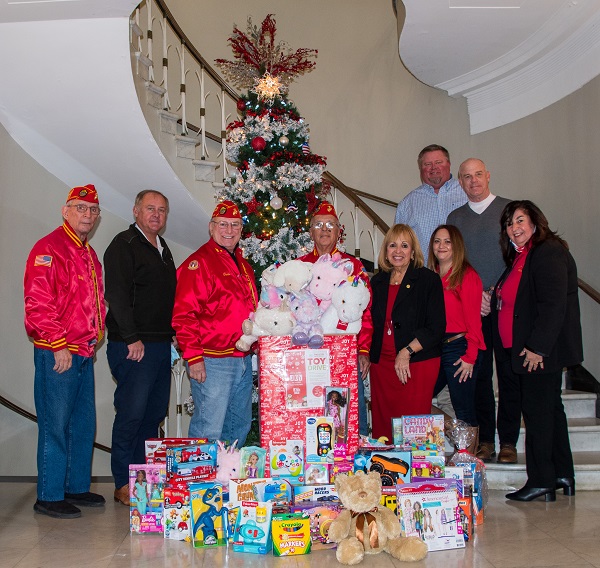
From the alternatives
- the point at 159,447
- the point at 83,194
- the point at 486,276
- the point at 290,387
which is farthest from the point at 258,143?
the point at 159,447

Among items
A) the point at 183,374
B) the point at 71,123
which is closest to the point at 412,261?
the point at 71,123

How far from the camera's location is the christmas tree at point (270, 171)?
15.0 ft

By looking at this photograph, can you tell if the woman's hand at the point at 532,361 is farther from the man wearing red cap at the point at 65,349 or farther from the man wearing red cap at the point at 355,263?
the man wearing red cap at the point at 65,349

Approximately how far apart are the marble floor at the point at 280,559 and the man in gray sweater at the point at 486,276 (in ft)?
1.83

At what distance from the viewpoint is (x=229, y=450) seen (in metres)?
3.25

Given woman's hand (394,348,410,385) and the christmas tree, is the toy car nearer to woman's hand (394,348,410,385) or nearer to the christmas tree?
woman's hand (394,348,410,385)

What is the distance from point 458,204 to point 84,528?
2.93 meters

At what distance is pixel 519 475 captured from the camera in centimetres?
395

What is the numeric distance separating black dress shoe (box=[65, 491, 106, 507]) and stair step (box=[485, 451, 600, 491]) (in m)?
2.15

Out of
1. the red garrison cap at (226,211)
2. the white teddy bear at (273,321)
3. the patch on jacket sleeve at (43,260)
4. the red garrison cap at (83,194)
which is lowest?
the white teddy bear at (273,321)

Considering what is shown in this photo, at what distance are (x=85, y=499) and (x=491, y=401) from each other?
2.33 m

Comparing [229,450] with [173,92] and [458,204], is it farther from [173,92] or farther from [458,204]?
[173,92]

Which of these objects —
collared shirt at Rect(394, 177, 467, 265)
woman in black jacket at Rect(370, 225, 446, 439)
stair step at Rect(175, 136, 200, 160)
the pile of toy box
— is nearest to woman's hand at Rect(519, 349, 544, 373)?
woman in black jacket at Rect(370, 225, 446, 439)

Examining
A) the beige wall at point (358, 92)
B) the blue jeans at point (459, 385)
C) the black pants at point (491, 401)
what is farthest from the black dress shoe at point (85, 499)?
the beige wall at point (358, 92)
